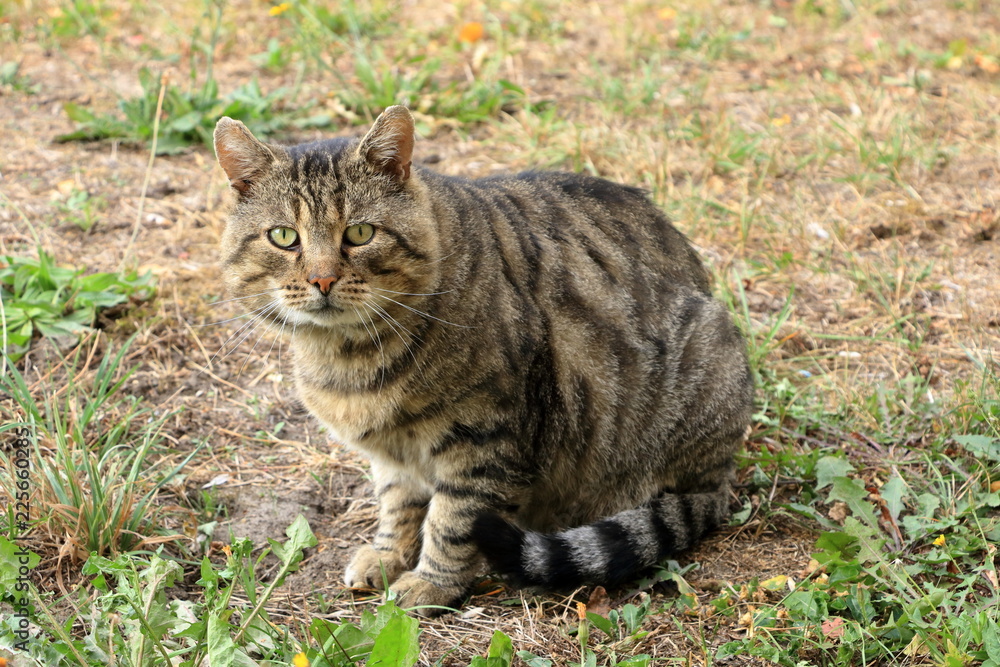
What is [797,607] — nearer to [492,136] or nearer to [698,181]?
[698,181]

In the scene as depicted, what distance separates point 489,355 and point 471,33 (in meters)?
4.08

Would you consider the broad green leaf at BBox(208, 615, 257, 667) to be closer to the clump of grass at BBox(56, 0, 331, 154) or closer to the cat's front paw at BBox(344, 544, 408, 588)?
the cat's front paw at BBox(344, 544, 408, 588)

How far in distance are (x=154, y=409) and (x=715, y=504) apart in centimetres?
224

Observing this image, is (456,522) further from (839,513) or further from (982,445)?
(982,445)

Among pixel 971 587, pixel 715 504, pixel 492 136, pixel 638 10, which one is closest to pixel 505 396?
pixel 715 504

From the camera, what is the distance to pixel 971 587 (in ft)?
8.67

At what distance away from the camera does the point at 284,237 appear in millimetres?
2725

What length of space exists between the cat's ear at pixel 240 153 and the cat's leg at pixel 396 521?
1047 millimetres

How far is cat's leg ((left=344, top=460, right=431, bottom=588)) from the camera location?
312cm

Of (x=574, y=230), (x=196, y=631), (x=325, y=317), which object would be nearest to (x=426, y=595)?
(x=196, y=631)

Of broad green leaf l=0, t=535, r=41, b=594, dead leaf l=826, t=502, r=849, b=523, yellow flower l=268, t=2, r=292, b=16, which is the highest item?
yellow flower l=268, t=2, r=292, b=16

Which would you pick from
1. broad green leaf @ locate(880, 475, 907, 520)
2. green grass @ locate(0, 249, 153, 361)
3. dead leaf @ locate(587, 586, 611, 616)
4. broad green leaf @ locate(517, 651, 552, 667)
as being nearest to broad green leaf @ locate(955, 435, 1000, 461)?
broad green leaf @ locate(880, 475, 907, 520)

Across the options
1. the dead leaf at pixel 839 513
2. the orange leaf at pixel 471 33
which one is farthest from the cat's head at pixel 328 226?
the orange leaf at pixel 471 33

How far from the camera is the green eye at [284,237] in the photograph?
8.89 ft
